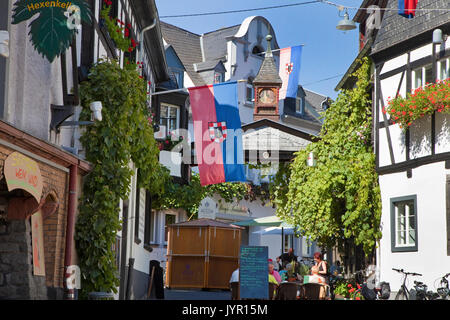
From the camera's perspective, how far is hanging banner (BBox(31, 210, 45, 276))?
9.81 meters

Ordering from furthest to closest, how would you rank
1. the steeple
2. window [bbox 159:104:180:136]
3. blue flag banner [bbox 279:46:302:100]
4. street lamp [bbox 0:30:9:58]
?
the steeple, window [bbox 159:104:180:136], blue flag banner [bbox 279:46:302:100], street lamp [bbox 0:30:9:58]

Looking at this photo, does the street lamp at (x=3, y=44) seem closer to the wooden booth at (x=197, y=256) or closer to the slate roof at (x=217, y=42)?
the wooden booth at (x=197, y=256)

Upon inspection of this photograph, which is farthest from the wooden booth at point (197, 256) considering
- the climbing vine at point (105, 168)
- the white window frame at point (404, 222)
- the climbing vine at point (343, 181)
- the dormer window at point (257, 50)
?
the dormer window at point (257, 50)

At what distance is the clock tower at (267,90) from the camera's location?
41.6 m

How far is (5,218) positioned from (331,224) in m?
12.5

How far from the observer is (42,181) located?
31.5 feet

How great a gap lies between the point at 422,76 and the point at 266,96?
2426 centimetres

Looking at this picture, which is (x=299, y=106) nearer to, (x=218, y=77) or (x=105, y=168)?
(x=218, y=77)

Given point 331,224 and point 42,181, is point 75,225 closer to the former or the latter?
point 42,181

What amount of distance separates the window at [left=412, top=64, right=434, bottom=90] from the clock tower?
2320 cm

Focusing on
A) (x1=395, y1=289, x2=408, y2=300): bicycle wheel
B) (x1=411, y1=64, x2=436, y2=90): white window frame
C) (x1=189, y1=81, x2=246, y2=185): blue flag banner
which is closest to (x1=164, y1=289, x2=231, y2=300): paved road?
(x1=189, y1=81, x2=246, y2=185): blue flag banner

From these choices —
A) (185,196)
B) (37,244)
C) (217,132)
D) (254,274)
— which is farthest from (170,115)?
(37,244)

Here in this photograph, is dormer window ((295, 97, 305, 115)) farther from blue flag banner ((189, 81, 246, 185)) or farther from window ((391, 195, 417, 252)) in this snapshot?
window ((391, 195, 417, 252))
